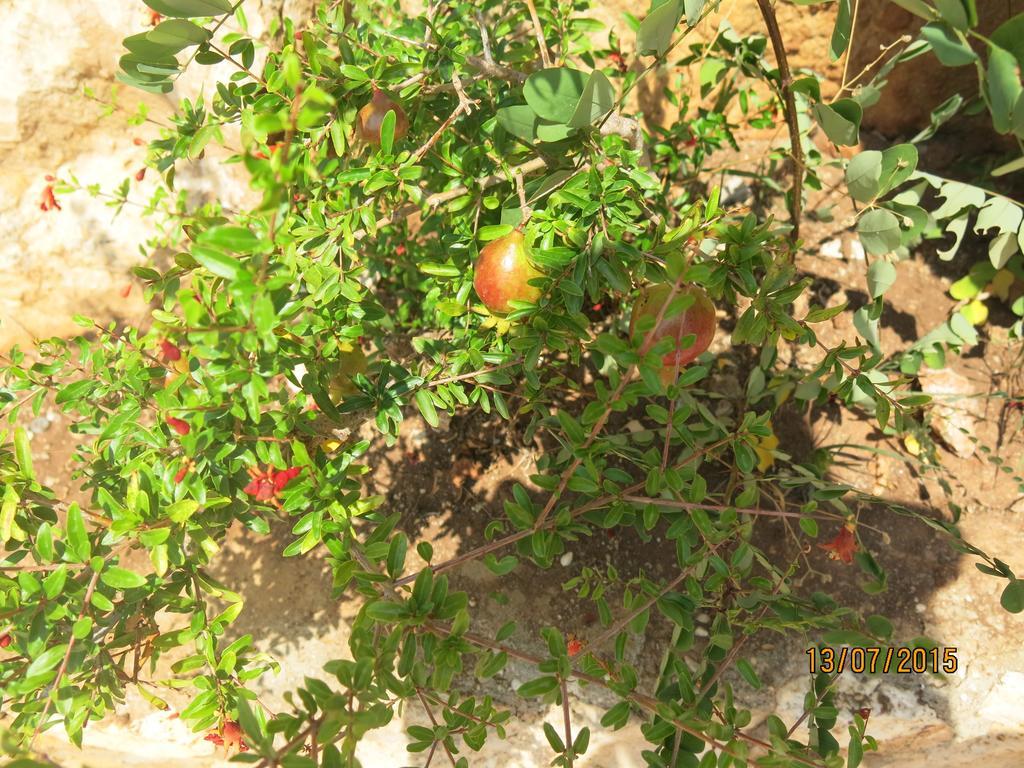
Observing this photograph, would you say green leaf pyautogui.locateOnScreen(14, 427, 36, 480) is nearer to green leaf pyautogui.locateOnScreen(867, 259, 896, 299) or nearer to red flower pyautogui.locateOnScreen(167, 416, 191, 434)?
red flower pyautogui.locateOnScreen(167, 416, 191, 434)

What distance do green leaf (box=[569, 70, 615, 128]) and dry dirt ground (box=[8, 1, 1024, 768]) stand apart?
1115mm

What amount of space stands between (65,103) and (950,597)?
3.44m

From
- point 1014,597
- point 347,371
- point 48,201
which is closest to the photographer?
point 1014,597

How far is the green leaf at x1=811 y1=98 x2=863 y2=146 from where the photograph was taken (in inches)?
46.3

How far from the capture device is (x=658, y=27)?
3.66 feet

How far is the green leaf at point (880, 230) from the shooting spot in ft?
4.59

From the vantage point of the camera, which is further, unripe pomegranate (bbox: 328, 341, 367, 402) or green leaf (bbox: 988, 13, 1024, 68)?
unripe pomegranate (bbox: 328, 341, 367, 402)

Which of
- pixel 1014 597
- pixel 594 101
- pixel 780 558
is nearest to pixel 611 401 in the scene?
pixel 594 101

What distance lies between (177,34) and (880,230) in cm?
143

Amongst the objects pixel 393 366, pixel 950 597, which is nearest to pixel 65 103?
pixel 393 366

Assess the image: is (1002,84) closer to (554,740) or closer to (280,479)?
(554,740)

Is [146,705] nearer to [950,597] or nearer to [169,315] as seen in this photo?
[169,315]

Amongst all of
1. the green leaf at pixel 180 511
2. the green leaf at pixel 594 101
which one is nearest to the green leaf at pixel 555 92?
the green leaf at pixel 594 101

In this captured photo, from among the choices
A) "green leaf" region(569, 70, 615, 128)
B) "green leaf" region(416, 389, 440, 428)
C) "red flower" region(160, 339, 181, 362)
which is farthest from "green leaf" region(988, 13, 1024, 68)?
"red flower" region(160, 339, 181, 362)
